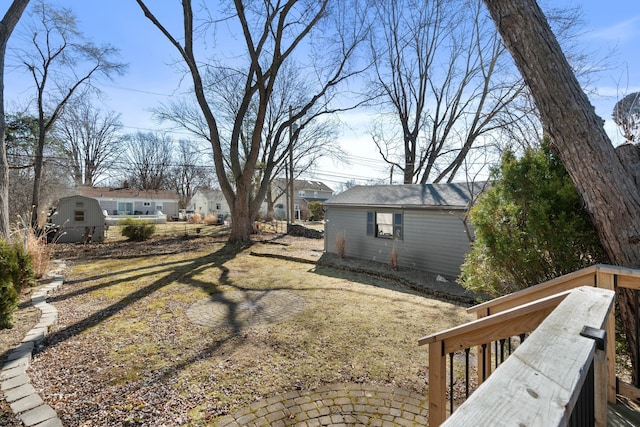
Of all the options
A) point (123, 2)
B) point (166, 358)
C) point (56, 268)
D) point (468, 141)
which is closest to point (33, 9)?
point (123, 2)

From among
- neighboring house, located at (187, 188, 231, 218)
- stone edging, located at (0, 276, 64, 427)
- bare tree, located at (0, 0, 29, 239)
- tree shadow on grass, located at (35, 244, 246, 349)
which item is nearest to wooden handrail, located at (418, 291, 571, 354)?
stone edging, located at (0, 276, 64, 427)

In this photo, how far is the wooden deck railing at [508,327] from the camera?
1.44 meters

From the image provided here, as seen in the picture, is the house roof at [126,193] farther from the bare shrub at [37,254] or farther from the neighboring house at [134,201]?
the bare shrub at [37,254]

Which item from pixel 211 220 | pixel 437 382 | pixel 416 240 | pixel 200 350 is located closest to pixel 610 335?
pixel 437 382

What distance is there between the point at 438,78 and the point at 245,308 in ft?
47.2

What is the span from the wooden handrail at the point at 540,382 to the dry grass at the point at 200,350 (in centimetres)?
223

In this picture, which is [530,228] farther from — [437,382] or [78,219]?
[78,219]

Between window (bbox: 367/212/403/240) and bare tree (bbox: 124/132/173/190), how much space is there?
30.1 m

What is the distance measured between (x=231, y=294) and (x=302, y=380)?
335 cm

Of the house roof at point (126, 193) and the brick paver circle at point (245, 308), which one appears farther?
the house roof at point (126, 193)

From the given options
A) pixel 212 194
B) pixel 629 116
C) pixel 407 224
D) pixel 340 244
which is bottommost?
pixel 340 244

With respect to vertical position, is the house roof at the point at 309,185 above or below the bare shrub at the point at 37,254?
above

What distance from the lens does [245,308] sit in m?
5.04

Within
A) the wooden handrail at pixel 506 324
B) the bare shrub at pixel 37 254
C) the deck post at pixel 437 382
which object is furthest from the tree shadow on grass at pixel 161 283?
the wooden handrail at pixel 506 324
